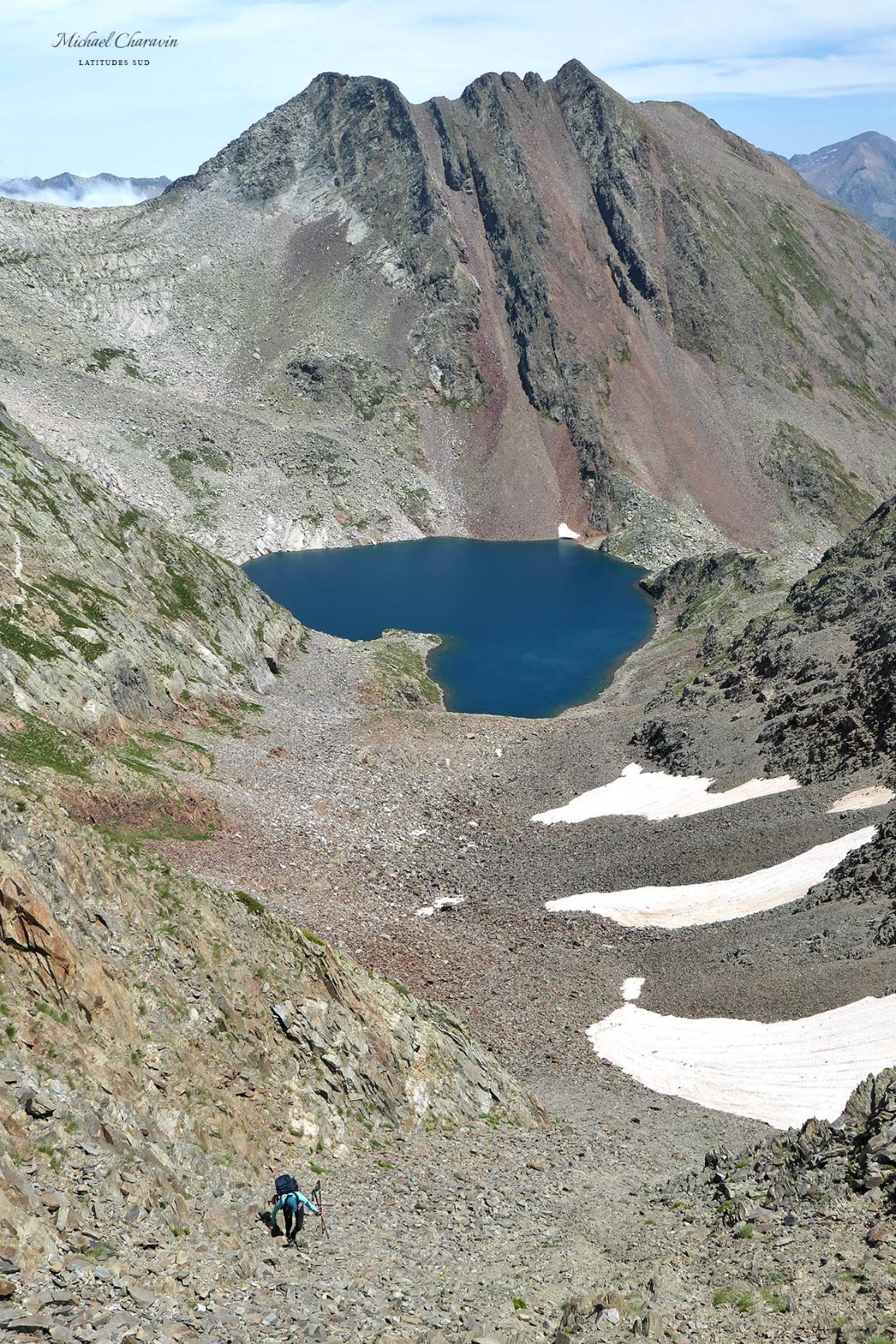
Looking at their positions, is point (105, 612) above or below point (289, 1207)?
above

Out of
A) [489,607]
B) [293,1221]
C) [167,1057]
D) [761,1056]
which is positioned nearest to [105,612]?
[761,1056]

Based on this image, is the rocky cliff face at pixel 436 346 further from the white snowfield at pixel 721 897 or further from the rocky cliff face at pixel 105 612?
the white snowfield at pixel 721 897

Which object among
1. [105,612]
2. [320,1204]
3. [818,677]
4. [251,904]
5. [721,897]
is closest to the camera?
[320,1204]

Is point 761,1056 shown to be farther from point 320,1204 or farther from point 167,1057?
point 167,1057

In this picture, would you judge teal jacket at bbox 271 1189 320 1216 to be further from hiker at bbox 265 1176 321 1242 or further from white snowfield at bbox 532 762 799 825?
white snowfield at bbox 532 762 799 825

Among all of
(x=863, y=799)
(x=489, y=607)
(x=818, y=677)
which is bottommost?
(x=863, y=799)
